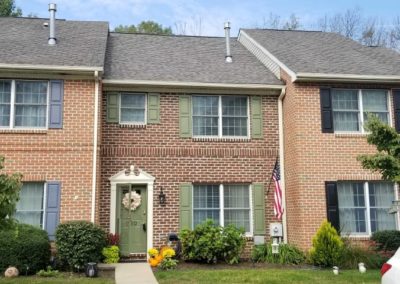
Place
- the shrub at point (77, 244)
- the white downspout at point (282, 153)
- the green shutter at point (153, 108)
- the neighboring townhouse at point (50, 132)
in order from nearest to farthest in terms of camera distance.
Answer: the shrub at point (77, 244) < the neighboring townhouse at point (50, 132) < the green shutter at point (153, 108) < the white downspout at point (282, 153)

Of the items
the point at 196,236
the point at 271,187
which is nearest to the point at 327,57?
the point at 271,187

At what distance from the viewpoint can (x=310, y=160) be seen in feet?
44.5

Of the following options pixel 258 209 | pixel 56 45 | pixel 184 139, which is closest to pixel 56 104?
pixel 56 45

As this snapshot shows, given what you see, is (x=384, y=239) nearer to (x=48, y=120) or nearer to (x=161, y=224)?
(x=161, y=224)

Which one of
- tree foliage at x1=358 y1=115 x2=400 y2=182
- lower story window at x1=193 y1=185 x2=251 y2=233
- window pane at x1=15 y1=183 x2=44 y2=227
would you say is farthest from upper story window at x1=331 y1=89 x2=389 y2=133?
window pane at x1=15 y1=183 x2=44 y2=227

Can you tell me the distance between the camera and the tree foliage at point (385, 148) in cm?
991

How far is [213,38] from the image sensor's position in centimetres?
1902

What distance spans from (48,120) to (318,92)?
7.78 meters

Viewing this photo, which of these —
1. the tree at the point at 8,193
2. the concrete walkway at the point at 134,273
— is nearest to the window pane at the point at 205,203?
the concrete walkway at the point at 134,273

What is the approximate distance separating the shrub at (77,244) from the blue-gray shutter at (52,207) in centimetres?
78

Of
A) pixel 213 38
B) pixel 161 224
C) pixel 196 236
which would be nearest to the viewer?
pixel 196 236

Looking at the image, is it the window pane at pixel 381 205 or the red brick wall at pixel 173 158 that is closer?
the red brick wall at pixel 173 158

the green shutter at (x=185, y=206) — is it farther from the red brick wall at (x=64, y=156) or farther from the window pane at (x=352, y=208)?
the window pane at (x=352, y=208)

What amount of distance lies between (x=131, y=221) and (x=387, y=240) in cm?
719
